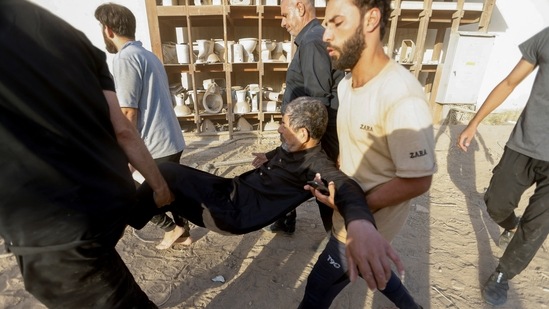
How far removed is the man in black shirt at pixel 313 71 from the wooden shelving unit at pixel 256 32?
3391mm

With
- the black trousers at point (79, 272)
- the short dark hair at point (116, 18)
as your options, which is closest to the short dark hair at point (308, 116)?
the black trousers at point (79, 272)

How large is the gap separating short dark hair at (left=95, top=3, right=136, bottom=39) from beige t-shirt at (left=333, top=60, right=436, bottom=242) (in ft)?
5.98

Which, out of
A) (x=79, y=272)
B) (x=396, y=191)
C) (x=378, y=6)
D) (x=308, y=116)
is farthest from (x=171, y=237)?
(x=378, y=6)

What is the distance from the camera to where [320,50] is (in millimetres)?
2172

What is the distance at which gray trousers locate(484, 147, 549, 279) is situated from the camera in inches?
79.1

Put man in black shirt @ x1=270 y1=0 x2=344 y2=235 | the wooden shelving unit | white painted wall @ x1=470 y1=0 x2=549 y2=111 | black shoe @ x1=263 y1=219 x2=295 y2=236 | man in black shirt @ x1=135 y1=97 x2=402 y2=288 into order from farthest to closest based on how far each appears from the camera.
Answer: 1. white painted wall @ x1=470 y1=0 x2=549 y2=111
2. the wooden shelving unit
3. black shoe @ x1=263 y1=219 x2=295 y2=236
4. man in black shirt @ x1=270 y1=0 x2=344 y2=235
5. man in black shirt @ x1=135 y1=97 x2=402 y2=288

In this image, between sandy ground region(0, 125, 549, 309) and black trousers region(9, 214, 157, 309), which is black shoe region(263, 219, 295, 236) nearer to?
sandy ground region(0, 125, 549, 309)

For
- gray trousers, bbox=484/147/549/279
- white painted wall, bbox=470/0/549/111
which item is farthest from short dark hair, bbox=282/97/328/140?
white painted wall, bbox=470/0/549/111

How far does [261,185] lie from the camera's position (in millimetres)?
2020

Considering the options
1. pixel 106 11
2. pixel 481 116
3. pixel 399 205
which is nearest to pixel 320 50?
pixel 399 205

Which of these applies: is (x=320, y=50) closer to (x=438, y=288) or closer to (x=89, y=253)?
(x=89, y=253)

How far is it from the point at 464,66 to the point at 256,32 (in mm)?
5064

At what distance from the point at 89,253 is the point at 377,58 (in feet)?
4.94

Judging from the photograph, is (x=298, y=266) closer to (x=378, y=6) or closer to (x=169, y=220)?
(x=169, y=220)
